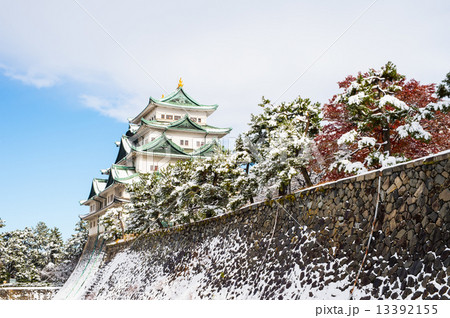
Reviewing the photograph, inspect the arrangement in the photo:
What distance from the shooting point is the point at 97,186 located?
4641cm

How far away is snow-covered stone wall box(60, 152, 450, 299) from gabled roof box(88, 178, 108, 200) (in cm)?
3174

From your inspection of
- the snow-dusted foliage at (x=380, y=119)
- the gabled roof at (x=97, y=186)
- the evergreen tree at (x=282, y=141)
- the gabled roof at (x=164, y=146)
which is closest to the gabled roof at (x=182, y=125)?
the gabled roof at (x=164, y=146)

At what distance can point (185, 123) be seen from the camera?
4262cm

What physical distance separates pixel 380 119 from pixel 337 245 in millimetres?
4329

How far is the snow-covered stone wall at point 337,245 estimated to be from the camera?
677cm

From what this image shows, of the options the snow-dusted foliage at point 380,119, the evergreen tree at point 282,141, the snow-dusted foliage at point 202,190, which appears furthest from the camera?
the snow-dusted foliage at point 202,190

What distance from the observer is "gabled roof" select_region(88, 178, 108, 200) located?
1813 inches

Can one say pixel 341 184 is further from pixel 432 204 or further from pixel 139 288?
pixel 139 288

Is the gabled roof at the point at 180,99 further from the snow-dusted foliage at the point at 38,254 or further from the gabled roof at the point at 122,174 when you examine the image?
the snow-dusted foliage at the point at 38,254

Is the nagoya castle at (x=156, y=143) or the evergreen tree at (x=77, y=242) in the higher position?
the nagoya castle at (x=156, y=143)

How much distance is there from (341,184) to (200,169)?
9.97 m

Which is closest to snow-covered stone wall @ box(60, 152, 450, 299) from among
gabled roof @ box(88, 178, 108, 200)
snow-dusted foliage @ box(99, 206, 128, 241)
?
snow-dusted foliage @ box(99, 206, 128, 241)

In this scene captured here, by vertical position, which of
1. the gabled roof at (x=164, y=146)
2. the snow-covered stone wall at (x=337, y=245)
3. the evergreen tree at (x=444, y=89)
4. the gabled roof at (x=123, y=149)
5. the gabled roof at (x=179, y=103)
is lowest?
the snow-covered stone wall at (x=337, y=245)

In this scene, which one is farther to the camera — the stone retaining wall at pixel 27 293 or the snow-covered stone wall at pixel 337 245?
the stone retaining wall at pixel 27 293
